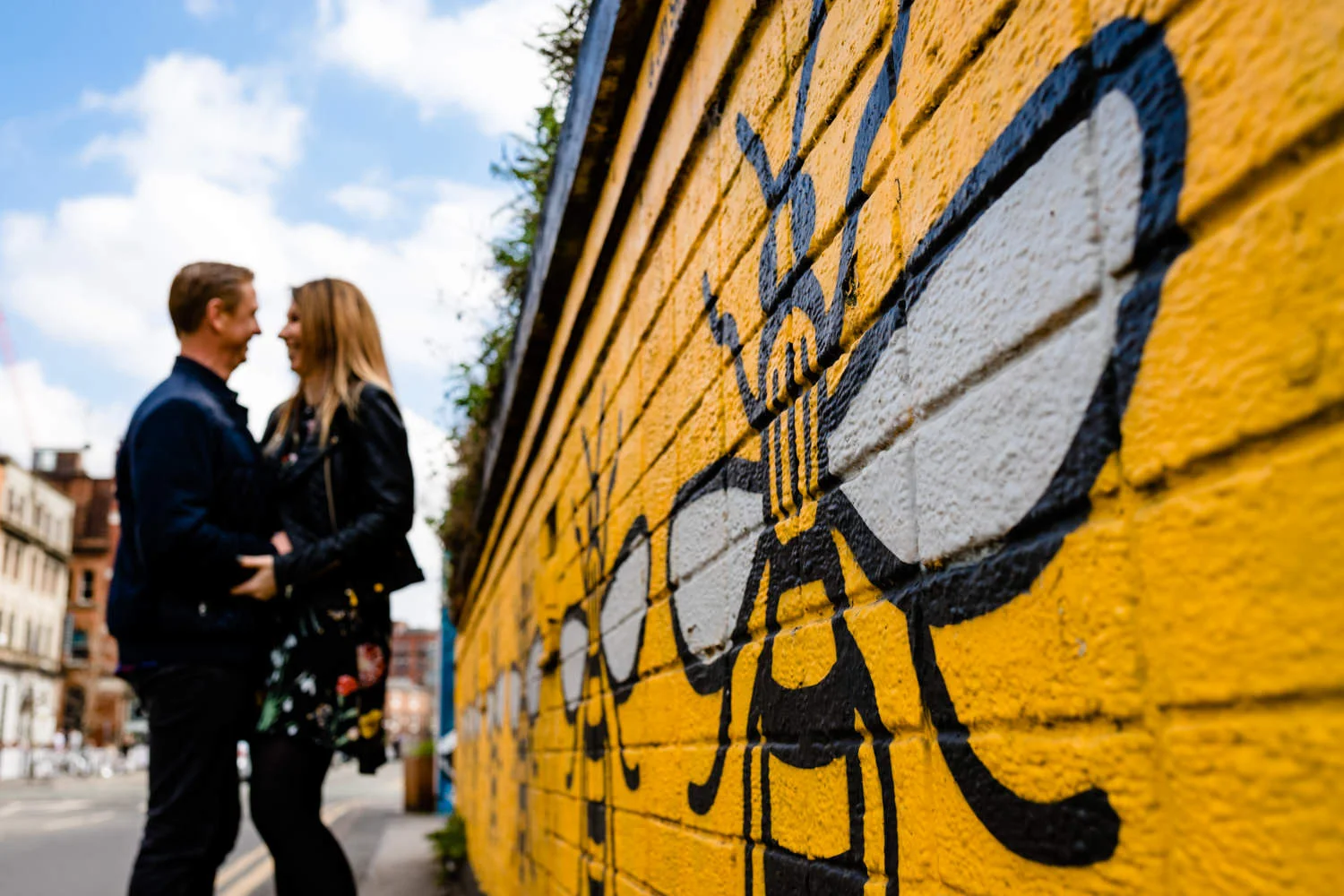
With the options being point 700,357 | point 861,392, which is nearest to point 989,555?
point 861,392

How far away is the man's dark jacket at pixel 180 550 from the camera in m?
2.51

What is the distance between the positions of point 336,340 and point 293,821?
1.24 meters

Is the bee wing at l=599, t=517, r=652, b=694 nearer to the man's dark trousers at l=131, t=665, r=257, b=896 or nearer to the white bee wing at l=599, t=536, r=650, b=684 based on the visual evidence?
the white bee wing at l=599, t=536, r=650, b=684

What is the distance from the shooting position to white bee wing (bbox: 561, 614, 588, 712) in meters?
2.78

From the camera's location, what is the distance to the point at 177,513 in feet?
8.24

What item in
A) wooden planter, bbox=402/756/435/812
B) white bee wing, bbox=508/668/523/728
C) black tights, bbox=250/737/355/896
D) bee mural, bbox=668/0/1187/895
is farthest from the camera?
wooden planter, bbox=402/756/435/812

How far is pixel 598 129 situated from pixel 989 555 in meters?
1.88

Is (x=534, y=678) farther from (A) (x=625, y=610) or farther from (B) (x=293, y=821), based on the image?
(A) (x=625, y=610)

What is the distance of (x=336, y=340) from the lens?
9.70ft

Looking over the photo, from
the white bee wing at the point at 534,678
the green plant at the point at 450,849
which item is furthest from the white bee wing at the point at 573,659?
the green plant at the point at 450,849

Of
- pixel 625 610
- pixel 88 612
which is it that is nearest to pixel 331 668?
pixel 625 610

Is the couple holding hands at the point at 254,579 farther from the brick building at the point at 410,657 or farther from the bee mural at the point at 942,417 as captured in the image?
the brick building at the point at 410,657

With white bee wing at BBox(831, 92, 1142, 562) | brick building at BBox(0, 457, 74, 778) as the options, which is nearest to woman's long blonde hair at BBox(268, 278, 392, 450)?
white bee wing at BBox(831, 92, 1142, 562)

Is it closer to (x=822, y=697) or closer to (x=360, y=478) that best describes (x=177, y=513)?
(x=360, y=478)
